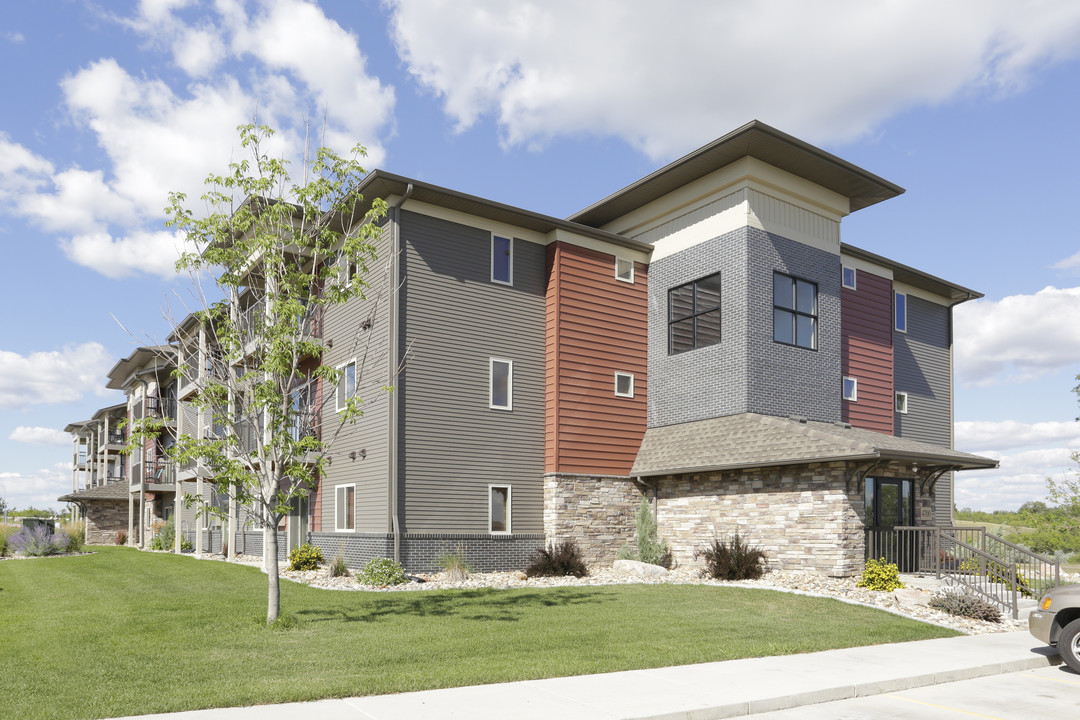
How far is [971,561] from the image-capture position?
18859mm

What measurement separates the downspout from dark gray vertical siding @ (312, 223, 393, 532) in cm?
16

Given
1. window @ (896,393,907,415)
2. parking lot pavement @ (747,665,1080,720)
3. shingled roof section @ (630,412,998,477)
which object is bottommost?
parking lot pavement @ (747,665,1080,720)

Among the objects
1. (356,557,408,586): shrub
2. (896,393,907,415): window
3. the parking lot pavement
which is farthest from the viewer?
(896,393,907,415): window

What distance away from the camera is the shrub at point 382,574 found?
60.2 ft

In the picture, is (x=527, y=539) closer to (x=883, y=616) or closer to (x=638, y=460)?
(x=638, y=460)

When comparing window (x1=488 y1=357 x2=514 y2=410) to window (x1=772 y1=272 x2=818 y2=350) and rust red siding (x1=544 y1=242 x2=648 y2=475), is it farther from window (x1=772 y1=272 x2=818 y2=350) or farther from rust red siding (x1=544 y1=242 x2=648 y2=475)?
window (x1=772 y1=272 x2=818 y2=350)

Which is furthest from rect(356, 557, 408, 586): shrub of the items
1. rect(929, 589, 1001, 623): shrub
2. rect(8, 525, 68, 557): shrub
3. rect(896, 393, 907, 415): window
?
rect(8, 525, 68, 557): shrub

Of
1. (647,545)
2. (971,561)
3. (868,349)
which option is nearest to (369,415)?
(647,545)

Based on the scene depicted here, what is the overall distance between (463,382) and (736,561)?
7995mm

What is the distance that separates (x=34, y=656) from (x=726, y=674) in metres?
8.24

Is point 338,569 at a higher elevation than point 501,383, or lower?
lower

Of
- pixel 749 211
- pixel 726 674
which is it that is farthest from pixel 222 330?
pixel 749 211

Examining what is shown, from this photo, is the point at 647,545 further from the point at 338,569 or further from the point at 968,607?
the point at 968,607

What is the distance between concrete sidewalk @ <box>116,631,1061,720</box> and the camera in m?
7.46
